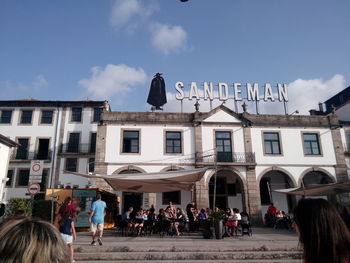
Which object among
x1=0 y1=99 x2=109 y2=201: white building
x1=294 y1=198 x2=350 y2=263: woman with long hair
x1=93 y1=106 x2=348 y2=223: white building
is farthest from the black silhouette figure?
x1=294 y1=198 x2=350 y2=263: woman with long hair

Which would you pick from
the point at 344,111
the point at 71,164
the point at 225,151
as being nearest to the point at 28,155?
the point at 71,164

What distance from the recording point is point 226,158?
20328 millimetres

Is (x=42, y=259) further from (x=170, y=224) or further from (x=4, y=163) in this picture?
(x=4, y=163)

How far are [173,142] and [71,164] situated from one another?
39.0 feet

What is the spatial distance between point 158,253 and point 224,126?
14.7 m

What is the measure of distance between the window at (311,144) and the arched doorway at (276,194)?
2.70 metres

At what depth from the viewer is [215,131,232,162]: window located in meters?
20.3

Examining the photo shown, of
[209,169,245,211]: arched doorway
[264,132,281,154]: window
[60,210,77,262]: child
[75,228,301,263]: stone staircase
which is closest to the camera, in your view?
[60,210,77,262]: child

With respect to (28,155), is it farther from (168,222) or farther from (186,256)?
(186,256)

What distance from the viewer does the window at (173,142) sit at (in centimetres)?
2049

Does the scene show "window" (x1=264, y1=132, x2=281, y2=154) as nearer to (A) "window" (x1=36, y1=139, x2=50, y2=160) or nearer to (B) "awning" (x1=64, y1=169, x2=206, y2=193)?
(B) "awning" (x1=64, y1=169, x2=206, y2=193)

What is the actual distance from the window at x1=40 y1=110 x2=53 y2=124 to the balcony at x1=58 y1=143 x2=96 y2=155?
10.9 ft

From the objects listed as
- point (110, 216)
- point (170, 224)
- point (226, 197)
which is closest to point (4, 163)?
point (110, 216)

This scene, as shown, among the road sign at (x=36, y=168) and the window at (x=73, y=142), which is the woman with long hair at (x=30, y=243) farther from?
the window at (x=73, y=142)
